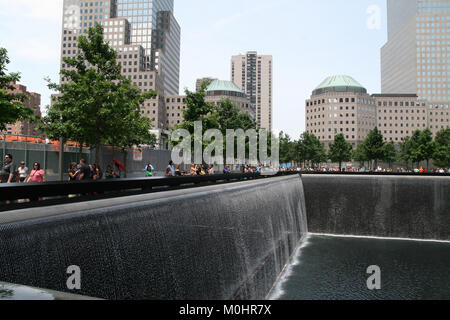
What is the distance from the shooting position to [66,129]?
21.3 m

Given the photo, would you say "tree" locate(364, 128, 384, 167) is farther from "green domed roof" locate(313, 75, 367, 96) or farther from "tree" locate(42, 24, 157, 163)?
"green domed roof" locate(313, 75, 367, 96)

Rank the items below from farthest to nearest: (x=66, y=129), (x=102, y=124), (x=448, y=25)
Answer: (x=448, y=25) < (x=102, y=124) < (x=66, y=129)

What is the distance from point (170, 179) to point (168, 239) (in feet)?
18.0

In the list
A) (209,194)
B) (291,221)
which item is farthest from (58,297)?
(291,221)

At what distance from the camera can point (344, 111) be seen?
138 m

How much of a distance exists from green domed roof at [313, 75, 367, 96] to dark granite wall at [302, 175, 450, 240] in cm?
13233

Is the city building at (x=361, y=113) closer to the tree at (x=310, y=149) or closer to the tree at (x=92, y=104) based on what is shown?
the tree at (x=310, y=149)

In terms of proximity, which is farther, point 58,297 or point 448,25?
point 448,25

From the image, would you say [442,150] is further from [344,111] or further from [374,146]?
[344,111]

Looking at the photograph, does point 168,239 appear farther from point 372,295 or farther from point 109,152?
point 109,152

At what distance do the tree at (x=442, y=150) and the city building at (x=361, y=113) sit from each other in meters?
62.3

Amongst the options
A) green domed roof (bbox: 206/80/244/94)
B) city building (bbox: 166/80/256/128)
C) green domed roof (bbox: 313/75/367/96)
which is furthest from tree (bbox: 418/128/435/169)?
green domed roof (bbox: 206/80/244/94)

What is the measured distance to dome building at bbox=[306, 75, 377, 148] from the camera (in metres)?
137

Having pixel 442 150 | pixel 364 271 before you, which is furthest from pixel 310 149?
pixel 364 271
